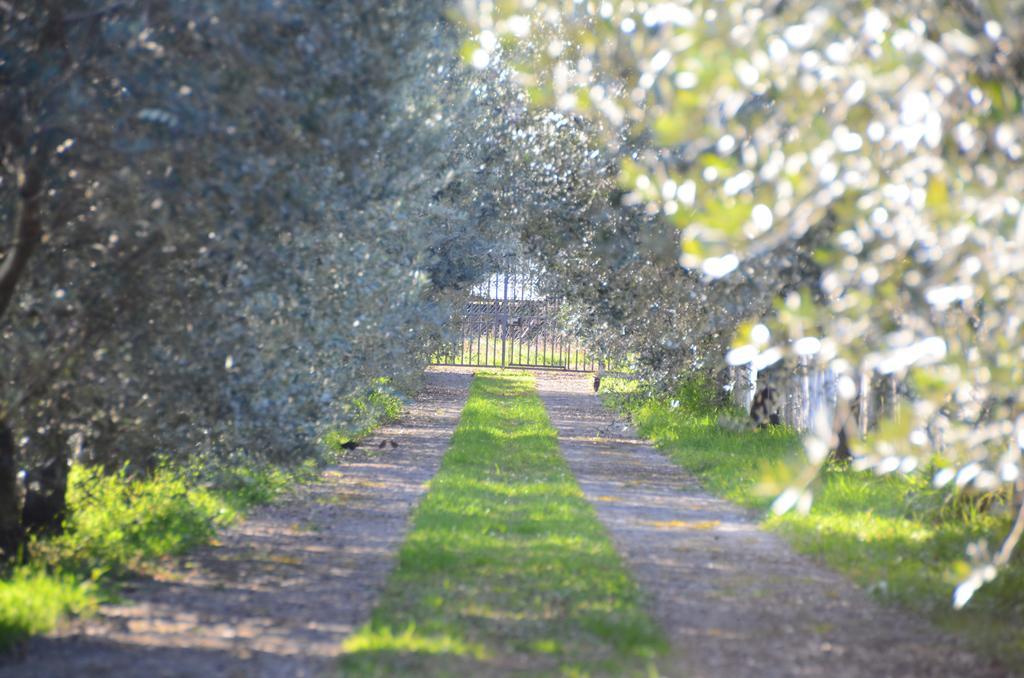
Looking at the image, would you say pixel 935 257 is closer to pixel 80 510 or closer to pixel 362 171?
pixel 362 171

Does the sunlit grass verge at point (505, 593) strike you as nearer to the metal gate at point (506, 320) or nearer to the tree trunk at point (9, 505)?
the tree trunk at point (9, 505)

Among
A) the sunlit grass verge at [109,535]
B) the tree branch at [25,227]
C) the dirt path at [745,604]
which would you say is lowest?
the dirt path at [745,604]

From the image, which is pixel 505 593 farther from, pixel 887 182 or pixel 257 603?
pixel 887 182

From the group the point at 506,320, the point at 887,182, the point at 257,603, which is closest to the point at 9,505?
the point at 257,603

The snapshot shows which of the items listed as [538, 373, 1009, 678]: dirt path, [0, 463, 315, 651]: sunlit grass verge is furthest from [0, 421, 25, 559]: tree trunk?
[538, 373, 1009, 678]: dirt path

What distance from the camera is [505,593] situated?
7.43 metres

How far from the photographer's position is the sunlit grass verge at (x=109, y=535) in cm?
644

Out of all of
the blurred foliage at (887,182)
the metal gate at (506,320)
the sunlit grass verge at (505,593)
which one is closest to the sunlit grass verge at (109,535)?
the sunlit grass verge at (505,593)

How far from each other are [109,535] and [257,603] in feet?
5.56

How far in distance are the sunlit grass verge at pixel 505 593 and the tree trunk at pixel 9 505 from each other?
92.2 inches

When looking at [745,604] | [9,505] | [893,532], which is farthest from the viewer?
[893,532]

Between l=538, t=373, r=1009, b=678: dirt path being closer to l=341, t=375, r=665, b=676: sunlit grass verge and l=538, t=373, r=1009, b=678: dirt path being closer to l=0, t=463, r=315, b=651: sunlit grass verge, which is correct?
l=341, t=375, r=665, b=676: sunlit grass verge

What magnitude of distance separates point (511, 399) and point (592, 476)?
11.2m

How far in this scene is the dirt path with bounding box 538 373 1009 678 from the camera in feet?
19.8
